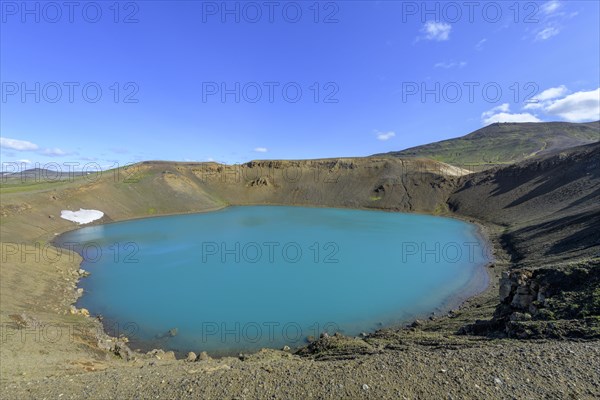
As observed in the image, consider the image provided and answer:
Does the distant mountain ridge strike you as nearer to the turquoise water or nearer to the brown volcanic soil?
the brown volcanic soil

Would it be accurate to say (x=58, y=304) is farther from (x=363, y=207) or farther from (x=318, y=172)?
(x=318, y=172)

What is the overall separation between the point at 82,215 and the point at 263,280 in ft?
108

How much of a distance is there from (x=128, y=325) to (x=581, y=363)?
1489 cm

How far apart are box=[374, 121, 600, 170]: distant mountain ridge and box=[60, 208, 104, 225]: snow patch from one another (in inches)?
3427

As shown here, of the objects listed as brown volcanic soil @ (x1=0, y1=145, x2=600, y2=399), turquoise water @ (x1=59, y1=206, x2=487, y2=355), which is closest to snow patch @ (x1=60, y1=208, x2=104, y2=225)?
brown volcanic soil @ (x1=0, y1=145, x2=600, y2=399)

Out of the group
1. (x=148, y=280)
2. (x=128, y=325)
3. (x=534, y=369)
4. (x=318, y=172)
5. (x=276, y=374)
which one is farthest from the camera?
(x=318, y=172)

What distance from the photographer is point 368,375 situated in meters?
5.56

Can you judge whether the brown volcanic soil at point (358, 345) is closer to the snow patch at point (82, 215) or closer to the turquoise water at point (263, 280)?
the snow patch at point (82, 215)

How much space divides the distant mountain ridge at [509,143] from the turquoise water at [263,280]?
76.1 m

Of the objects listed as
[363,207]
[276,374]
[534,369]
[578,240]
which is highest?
[363,207]

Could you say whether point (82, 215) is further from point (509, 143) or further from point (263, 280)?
point (509, 143)

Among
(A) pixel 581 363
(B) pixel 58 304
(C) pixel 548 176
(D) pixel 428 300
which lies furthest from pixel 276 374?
(C) pixel 548 176

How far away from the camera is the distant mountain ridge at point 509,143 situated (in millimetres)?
96375

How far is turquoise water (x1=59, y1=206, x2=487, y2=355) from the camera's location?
42.4ft
